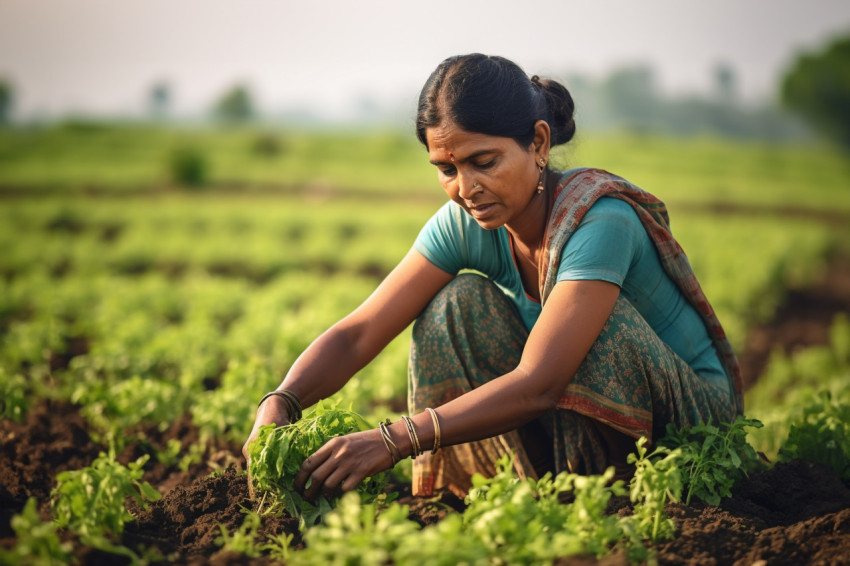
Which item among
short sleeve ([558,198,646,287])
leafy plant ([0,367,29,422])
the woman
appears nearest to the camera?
the woman

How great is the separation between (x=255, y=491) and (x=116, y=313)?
189 inches

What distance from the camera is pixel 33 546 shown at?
184 centimetres

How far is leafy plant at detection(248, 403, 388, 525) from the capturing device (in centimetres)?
232

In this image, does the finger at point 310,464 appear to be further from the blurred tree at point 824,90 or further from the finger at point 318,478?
the blurred tree at point 824,90

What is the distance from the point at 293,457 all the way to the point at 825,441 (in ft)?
7.11

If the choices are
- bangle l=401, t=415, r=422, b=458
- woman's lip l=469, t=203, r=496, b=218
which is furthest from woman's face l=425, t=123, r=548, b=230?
bangle l=401, t=415, r=422, b=458

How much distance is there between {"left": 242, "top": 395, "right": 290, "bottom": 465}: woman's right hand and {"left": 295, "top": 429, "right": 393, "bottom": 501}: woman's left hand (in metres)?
0.29

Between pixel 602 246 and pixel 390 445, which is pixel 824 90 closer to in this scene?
pixel 602 246

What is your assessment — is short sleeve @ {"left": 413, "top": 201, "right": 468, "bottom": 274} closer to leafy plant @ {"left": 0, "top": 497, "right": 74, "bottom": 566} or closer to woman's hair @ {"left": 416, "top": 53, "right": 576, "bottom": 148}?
woman's hair @ {"left": 416, "top": 53, "right": 576, "bottom": 148}

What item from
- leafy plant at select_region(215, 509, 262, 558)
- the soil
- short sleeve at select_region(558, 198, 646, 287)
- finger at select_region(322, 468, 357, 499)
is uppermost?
short sleeve at select_region(558, 198, 646, 287)

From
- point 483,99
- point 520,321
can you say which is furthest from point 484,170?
point 520,321

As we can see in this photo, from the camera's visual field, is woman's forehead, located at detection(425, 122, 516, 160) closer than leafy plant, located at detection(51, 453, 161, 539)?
No

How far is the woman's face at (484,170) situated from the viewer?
260cm

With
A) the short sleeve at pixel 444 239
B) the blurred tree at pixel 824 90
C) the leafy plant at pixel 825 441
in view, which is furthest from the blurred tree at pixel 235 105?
the leafy plant at pixel 825 441
